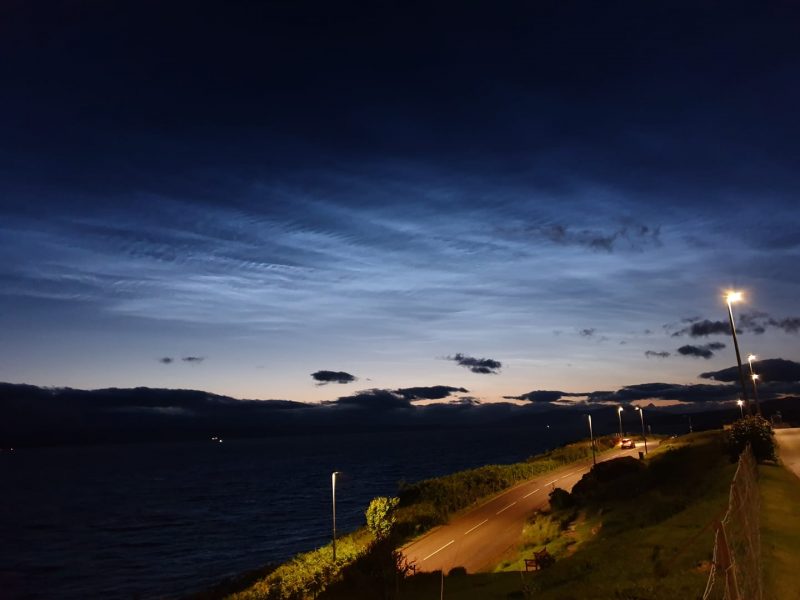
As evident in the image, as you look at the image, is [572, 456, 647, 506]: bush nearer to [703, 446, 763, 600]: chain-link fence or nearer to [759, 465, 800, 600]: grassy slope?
[759, 465, 800, 600]: grassy slope

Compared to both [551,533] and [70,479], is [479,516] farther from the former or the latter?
[70,479]

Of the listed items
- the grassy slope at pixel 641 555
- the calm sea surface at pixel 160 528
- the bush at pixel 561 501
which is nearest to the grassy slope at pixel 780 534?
the grassy slope at pixel 641 555

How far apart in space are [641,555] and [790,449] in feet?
107

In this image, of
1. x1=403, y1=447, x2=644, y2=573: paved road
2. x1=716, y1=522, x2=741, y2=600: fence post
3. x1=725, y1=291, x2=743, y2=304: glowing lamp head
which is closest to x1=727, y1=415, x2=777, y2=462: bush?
x1=725, y1=291, x2=743, y2=304: glowing lamp head

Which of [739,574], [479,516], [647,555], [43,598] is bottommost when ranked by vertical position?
[43,598]

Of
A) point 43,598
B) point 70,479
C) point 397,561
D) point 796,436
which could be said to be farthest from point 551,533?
point 70,479

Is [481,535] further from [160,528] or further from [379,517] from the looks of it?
[160,528]

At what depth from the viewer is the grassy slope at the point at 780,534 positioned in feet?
43.8

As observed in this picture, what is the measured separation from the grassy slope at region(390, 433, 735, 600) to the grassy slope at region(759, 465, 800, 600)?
1.55 metres

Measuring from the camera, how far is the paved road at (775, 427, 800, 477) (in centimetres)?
3512

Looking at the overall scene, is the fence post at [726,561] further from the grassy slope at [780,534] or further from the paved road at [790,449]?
the paved road at [790,449]

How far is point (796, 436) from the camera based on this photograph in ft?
172

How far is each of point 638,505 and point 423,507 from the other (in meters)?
20.6

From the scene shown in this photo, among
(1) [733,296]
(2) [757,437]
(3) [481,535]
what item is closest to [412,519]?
(3) [481,535]
